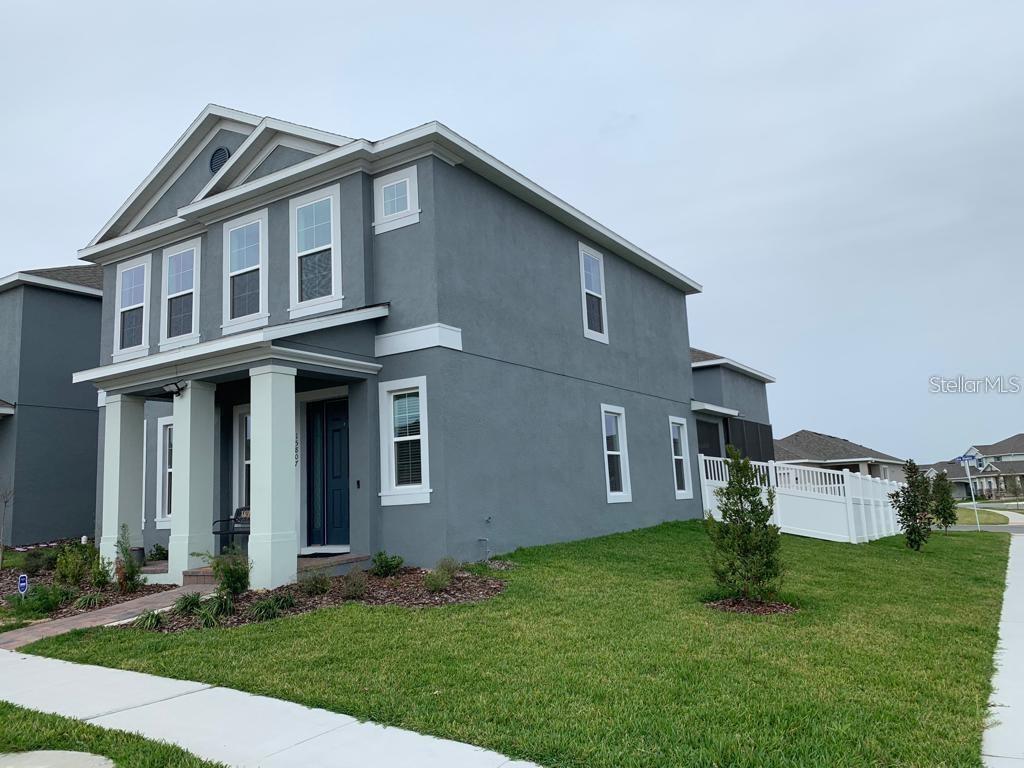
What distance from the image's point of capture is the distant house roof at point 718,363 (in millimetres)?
21428

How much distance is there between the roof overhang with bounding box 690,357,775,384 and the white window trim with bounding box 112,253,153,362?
1300 cm

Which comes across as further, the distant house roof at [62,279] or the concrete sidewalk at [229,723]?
A: the distant house roof at [62,279]

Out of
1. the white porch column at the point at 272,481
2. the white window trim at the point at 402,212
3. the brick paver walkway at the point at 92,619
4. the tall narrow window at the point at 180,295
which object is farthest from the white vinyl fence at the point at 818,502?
the tall narrow window at the point at 180,295

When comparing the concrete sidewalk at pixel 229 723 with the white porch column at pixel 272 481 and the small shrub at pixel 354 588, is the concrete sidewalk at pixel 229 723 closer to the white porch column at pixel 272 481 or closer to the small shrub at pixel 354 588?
the small shrub at pixel 354 588

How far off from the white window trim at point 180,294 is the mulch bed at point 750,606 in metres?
10.1

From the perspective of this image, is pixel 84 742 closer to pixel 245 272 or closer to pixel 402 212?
pixel 402 212

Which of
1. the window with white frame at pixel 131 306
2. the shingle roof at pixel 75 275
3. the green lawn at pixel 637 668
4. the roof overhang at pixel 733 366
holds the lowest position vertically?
the green lawn at pixel 637 668

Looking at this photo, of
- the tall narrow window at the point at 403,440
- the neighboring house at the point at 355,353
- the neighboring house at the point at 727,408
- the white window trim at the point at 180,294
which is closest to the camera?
the neighboring house at the point at 355,353

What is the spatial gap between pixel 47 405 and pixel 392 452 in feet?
35.7

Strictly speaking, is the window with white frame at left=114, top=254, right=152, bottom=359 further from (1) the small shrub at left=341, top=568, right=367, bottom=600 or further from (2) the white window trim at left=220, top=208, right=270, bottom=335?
(1) the small shrub at left=341, top=568, right=367, bottom=600

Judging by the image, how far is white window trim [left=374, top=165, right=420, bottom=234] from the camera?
37.3 feet

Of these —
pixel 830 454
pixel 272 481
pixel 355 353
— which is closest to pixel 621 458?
pixel 355 353

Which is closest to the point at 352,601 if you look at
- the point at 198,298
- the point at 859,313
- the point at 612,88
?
the point at 198,298

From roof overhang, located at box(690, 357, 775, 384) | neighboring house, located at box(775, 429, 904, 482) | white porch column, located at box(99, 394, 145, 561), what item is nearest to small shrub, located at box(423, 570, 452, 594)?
white porch column, located at box(99, 394, 145, 561)
